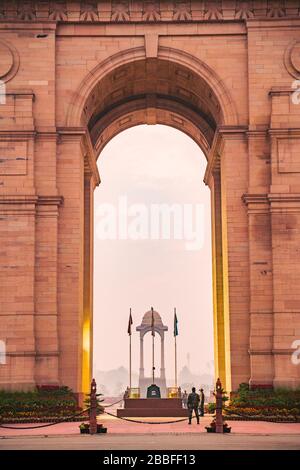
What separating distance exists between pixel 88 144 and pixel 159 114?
25.7 ft

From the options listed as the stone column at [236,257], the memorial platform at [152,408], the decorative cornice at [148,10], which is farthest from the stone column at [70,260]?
the stone column at [236,257]

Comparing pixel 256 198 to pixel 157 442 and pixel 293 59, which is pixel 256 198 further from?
pixel 157 442

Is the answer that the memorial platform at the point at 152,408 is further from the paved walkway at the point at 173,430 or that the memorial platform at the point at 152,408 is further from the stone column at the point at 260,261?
the paved walkway at the point at 173,430

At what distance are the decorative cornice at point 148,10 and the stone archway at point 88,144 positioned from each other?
51 mm

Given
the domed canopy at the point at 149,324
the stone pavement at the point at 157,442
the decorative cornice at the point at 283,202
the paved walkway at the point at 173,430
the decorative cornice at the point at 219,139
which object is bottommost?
the paved walkway at the point at 173,430

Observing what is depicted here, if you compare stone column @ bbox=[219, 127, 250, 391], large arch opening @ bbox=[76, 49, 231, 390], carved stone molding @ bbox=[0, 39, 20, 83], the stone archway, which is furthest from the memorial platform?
carved stone molding @ bbox=[0, 39, 20, 83]

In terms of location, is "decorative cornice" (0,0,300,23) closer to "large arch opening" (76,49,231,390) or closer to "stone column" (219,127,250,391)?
"large arch opening" (76,49,231,390)

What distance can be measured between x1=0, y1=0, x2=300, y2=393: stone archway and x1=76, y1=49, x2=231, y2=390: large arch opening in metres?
0.13

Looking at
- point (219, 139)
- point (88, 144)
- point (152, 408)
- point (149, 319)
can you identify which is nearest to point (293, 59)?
point (219, 139)

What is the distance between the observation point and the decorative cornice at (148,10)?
36281 millimetres

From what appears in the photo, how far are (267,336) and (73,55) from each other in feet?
48.3
